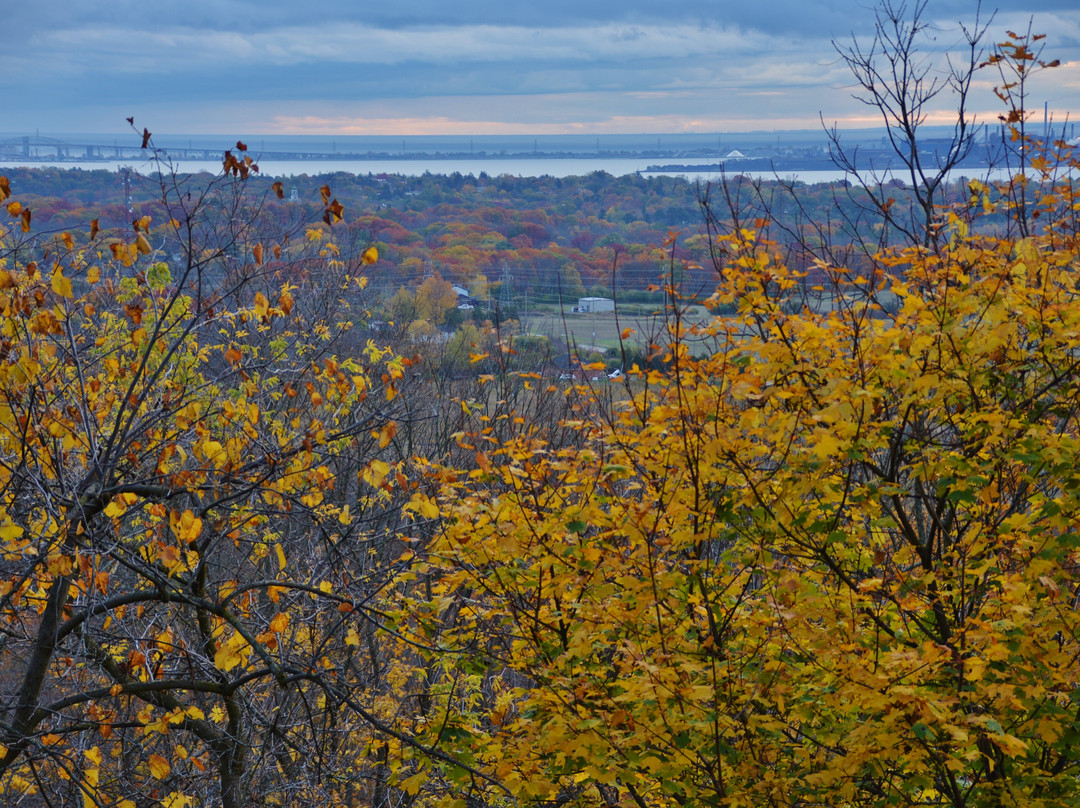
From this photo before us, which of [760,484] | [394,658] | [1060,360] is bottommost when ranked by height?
[394,658]

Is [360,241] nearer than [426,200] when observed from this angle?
Yes

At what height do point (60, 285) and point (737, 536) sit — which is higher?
point (60, 285)

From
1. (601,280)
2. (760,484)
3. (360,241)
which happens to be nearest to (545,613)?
(760,484)

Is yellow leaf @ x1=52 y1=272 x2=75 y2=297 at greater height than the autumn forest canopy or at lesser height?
greater

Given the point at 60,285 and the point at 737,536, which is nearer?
the point at 60,285

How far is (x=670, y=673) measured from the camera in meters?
4.88

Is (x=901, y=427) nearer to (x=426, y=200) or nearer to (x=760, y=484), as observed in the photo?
(x=760, y=484)

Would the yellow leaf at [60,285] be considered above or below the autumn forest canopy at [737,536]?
above

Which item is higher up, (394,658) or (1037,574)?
(1037,574)

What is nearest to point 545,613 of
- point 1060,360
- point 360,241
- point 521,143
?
point 1060,360

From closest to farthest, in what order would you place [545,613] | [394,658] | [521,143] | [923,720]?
[923,720]
[545,613]
[394,658]
[521,143]

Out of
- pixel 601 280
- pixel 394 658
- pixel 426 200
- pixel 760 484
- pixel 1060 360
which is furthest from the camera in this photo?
pixel 426 200

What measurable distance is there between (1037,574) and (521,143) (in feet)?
295

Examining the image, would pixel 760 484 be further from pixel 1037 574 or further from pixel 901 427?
pixel 1037 574
